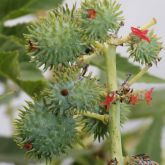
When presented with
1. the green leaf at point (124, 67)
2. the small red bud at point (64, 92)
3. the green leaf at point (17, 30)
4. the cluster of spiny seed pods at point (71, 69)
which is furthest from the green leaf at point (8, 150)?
the small red bud at point (64, 92)

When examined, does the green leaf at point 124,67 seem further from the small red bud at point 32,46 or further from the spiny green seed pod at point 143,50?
the small red bud at point 32,46

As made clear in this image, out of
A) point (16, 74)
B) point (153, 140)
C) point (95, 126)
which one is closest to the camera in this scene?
point (95, 126)

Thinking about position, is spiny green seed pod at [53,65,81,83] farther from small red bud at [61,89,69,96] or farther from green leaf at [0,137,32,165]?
green leaf at [0,137,32,165]

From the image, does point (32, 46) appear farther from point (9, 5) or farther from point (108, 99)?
point (9, 5)

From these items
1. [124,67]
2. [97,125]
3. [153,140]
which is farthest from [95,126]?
[153,140]

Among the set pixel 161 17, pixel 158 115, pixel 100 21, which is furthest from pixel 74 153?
pixel 161 17

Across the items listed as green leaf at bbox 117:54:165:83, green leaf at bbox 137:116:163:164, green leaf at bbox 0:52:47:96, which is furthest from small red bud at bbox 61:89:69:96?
green leaf at bbox 137:116:163:164

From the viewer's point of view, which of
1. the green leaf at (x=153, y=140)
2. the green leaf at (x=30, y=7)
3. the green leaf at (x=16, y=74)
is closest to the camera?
the green leaf at (x=16, y=74)
